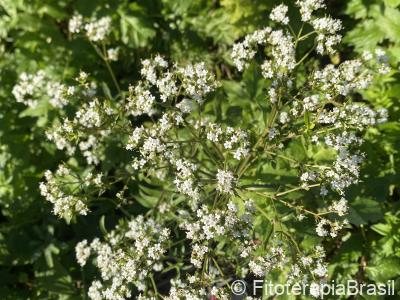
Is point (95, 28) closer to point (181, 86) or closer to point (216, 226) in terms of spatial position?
point (181, 86)

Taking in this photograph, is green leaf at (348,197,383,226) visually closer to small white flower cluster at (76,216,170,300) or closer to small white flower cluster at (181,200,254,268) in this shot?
small white flower cluster at (181,200,254,268)

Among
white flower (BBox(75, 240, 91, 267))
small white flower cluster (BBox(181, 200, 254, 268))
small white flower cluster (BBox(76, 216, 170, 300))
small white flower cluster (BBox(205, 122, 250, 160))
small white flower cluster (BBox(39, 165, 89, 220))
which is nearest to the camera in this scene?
small white flower cluster (BBox(181, 200, 254, 268))

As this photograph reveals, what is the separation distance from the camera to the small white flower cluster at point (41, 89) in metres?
4.66

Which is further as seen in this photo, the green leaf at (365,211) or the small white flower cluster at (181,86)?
the green leaf at (365,211)

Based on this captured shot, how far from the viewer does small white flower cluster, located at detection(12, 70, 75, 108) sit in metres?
4.66

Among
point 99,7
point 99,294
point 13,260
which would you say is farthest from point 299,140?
point 13,260

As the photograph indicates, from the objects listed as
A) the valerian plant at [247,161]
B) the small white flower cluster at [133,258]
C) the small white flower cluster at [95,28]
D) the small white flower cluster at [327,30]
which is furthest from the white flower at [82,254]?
the small white flower cluster at [327,30]

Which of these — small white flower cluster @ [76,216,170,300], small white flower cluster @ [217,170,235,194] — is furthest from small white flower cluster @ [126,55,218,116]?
small white flower cluster @ [76,216,170,300]

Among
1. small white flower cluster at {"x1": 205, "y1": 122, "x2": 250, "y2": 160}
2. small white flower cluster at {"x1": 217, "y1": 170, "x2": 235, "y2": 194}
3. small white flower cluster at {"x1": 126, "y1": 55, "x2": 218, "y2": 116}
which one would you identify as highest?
small white flower cluster at {"x1": 126, "y1": 55, "x2": 218, "y2": 116}

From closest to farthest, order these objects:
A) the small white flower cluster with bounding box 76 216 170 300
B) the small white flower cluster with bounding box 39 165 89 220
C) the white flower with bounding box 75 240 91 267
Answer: the small white flower cluster with bounding box 76 216 170 300
the small white flower cluster with bounding box 39 165 89 220
the white flower with bounding box 75 240 91 267

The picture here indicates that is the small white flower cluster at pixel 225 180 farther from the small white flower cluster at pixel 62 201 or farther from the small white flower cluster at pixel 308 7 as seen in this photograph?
the small white flower cluster at pixel 308 7

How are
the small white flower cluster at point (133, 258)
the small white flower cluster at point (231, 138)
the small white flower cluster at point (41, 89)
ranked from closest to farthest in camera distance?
the small white flower cluster at point (231, 138)
the small white flower cluster at point (133, 258)
the small white flower cluster at point (41, 89)

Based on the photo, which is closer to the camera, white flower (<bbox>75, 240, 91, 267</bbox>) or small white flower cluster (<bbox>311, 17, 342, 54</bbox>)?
small white flower cluster (<bbox>311, 17, 342, 54</bbox>)

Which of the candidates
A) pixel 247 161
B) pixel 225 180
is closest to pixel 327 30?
pixel 247 161
